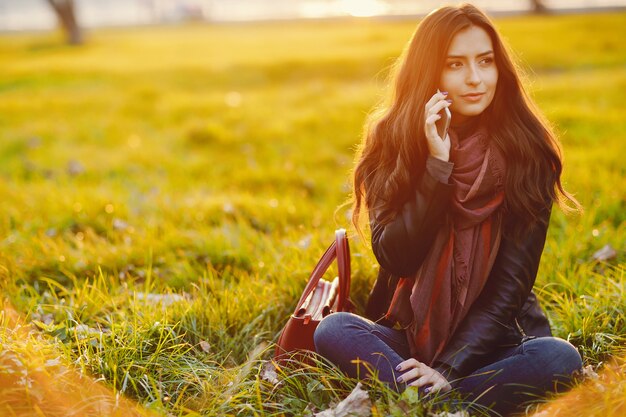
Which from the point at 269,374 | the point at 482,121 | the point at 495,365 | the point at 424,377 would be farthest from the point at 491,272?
the point at 269,374

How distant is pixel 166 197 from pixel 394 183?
3237mm

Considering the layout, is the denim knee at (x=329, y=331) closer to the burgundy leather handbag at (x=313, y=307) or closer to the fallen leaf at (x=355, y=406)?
the burgundy leather handbag at (x=313, y=307)

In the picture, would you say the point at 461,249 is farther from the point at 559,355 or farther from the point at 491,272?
the point at 559,355

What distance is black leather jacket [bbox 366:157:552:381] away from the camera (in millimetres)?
2531

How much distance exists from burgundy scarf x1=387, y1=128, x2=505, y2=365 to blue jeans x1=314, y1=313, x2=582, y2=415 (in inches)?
7.2

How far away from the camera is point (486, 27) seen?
2.63 m

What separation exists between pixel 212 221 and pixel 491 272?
2.82 metres

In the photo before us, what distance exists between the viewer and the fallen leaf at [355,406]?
241cm

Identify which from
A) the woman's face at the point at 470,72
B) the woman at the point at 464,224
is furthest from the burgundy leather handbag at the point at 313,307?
the woman's face at the point at 470,72

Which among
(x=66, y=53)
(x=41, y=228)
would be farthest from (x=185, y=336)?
(x=66, y=53)

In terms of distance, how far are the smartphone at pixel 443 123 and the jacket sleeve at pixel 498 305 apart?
51cm

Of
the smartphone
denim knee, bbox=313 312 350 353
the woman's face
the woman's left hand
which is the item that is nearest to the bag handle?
denim knee, bbox=313 312 350 353

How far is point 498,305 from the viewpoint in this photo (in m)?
2.59

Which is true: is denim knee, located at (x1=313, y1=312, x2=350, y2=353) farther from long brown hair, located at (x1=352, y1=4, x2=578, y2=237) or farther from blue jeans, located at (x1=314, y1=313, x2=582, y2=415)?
long brown hair, located at (x1=352, y1=4, x2=578, y2=237)
